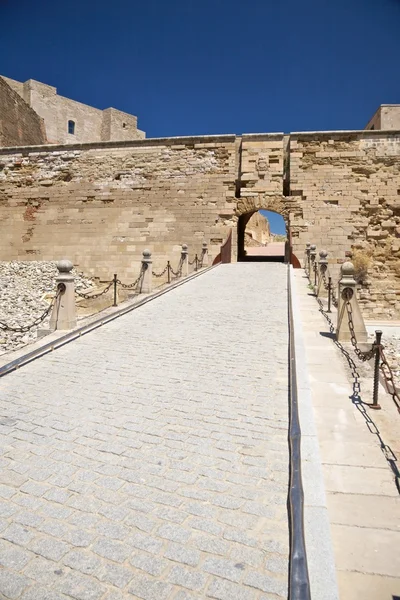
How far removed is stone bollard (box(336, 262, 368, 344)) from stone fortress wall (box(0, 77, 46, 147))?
68.3 feet

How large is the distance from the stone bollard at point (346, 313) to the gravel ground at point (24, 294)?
5920 millimetres

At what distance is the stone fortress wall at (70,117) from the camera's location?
97.0 feet

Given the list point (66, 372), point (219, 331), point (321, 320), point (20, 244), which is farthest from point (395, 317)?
point (20, 244)

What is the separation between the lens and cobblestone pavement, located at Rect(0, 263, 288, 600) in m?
2.22

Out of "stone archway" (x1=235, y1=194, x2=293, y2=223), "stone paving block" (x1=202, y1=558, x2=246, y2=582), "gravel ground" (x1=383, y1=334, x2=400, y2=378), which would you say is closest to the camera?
"stone paving block" (x1=202, y1=558, x2=246, y2=582)

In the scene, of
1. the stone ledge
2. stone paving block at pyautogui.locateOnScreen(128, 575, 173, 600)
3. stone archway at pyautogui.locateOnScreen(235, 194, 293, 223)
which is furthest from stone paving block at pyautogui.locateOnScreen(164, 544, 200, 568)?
the stone ledge

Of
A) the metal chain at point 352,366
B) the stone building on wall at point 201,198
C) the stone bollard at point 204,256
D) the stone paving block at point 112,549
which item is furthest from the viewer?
the stone bollard at point 204,256

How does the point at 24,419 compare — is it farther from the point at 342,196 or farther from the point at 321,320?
the point at 342,196

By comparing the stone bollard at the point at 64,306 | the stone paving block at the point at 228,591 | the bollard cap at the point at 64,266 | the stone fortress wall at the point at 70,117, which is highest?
the stone fortress wall at the point at 70,117

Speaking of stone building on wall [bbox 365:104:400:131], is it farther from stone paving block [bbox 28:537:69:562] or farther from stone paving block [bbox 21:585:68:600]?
stone paving block [bbox 21:585:68:600]

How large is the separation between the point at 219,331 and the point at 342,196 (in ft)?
39.6

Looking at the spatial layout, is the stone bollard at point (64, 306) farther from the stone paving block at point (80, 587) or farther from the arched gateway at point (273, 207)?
the arched gateway at point (273, 207)

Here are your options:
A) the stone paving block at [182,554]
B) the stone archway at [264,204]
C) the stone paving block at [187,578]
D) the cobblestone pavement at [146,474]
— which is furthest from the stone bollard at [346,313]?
the stone archway at [264,204]

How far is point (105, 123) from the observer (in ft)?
108
